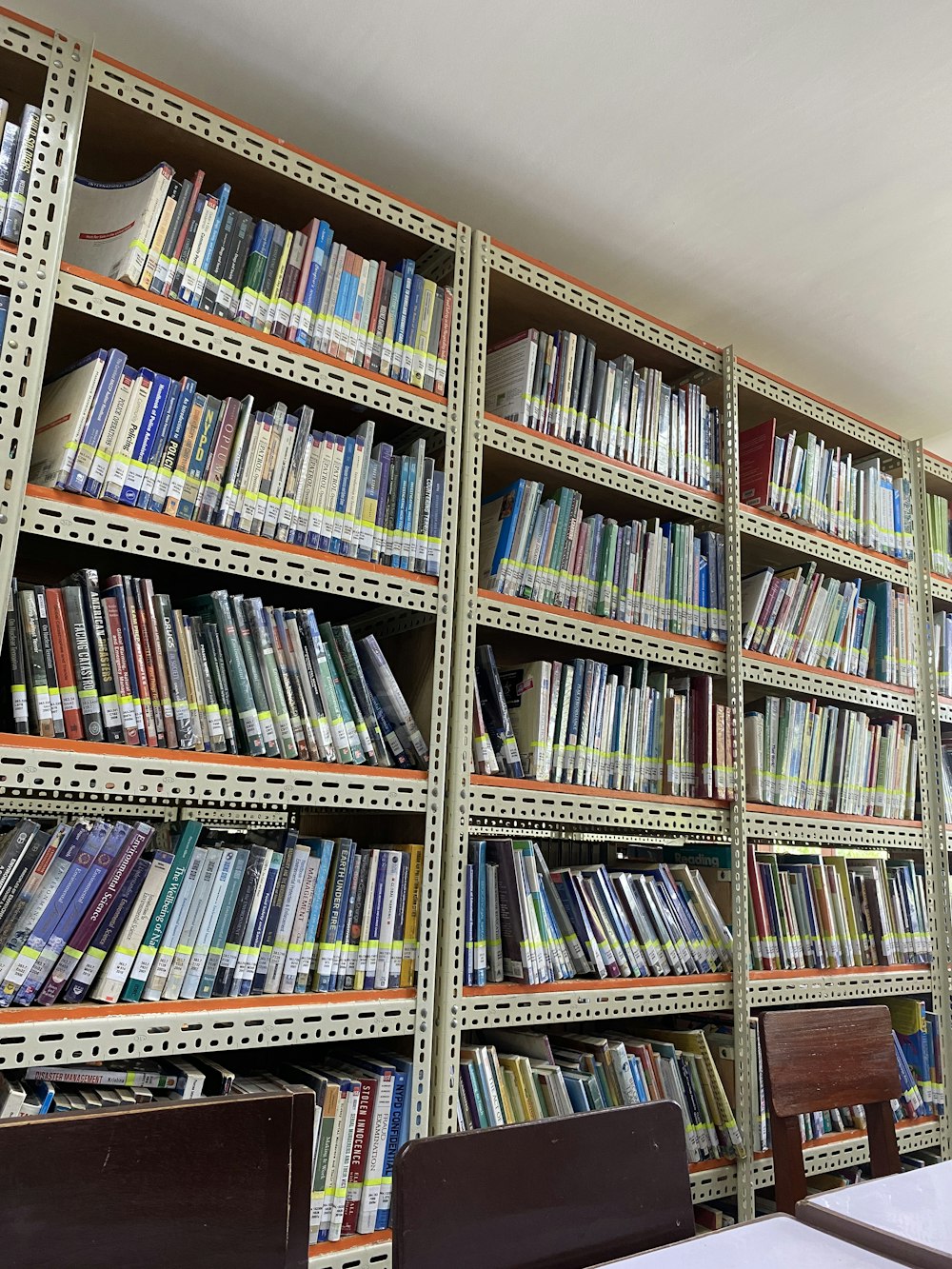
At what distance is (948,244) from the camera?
249 centimetres

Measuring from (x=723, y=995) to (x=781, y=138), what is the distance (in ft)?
6.59

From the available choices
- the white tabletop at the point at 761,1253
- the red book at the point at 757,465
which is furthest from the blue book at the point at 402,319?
the white tabletop at the point at 761,1253

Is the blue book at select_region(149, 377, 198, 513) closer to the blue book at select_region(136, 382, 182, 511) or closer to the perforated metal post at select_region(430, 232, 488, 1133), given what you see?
the blue book at select_region(136, 382, 182, 511)

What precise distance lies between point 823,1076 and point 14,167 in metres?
2.14

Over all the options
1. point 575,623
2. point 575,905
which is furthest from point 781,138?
point 575,905

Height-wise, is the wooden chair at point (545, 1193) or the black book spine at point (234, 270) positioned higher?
the black book spine at point (234, 270)

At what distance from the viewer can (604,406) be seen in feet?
7.94

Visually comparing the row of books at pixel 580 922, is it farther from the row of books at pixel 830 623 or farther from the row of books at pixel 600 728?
the row of books at pixel 830 623

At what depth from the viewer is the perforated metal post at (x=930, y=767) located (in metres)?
2.88

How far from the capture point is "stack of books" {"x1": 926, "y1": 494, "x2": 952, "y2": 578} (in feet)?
10.6

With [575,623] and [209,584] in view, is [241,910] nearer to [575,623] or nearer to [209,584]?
[209,584]

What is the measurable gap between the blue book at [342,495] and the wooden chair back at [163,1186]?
111 centimetres

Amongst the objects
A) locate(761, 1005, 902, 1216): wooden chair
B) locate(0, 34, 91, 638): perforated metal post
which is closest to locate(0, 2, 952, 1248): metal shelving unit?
locate(0, 34, 91, 638): perforated metal post

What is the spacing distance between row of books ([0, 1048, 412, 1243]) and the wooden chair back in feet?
1.89
